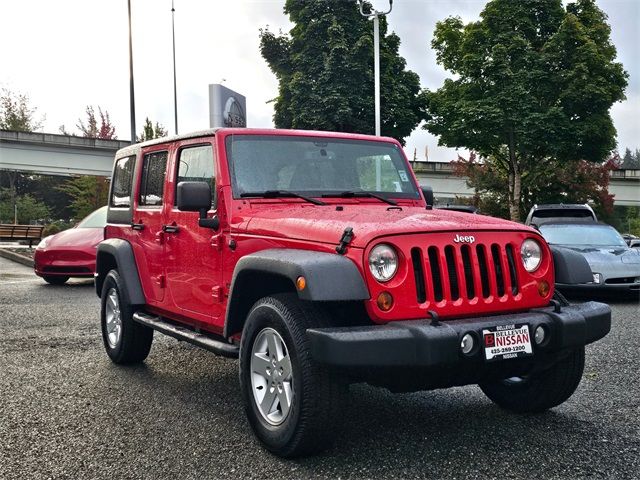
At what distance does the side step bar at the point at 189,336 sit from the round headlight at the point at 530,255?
5.87ft

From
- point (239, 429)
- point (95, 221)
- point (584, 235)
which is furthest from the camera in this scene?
point (95, 221)

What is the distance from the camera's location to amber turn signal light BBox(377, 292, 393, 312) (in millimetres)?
3768

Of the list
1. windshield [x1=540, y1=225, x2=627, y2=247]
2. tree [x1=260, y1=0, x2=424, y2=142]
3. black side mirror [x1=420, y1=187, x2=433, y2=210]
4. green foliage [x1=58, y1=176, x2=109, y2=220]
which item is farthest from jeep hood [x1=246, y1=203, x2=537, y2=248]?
green foliage [x1=58, y1=176, x2=109, y2=220]

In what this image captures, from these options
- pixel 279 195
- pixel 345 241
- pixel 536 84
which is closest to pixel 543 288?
pixel 345 241

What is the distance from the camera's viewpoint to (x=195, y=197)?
473 centimetres

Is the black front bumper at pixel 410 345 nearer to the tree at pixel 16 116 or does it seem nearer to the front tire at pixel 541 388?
the front tire at pixel 541 388

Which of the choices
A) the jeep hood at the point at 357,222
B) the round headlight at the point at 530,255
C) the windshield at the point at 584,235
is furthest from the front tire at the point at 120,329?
the windshield at the point at 584,235

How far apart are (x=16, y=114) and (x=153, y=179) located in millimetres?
67931

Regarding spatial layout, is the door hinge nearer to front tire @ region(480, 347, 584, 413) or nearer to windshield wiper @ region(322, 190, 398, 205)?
windshield wiper @ region(322, 190, 398, 205)

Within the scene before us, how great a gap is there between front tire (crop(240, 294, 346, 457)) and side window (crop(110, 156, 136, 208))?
9.09 feet

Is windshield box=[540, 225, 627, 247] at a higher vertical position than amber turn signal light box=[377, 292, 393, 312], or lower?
lower

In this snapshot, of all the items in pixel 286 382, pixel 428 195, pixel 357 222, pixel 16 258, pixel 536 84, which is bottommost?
pixel 16 258

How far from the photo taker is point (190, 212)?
5.28 metres

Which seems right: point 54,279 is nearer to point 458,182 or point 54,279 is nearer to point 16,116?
point 458,182
